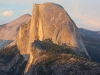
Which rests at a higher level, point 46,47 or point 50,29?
point 50,29

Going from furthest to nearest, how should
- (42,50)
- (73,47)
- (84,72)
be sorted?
1. (73,47)
2. (42,50)
3. (84,72)

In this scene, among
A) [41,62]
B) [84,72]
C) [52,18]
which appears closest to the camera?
[84,72]

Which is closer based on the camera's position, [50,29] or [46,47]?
[46,47]

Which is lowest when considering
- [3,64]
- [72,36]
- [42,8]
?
[3,64]

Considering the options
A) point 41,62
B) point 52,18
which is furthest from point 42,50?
point 52,18

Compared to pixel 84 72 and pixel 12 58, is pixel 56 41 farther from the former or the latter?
pixel 84 72

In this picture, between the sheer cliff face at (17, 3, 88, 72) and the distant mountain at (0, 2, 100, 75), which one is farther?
the sheer cliff face at (17, 3, 88, 72)

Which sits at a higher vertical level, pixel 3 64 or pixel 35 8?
pixel 35 8

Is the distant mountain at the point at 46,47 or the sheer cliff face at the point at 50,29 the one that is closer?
the distant mountain at the point at 46,47
